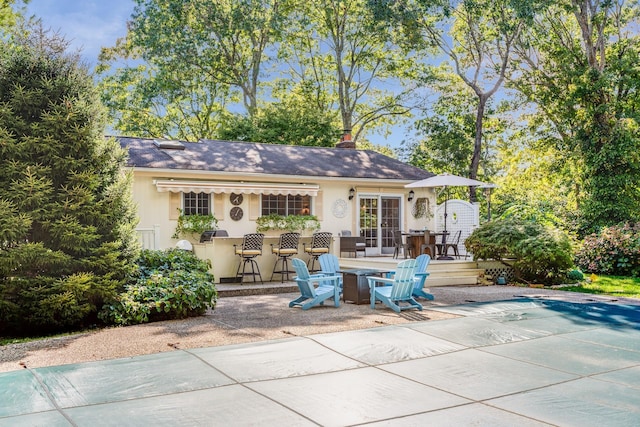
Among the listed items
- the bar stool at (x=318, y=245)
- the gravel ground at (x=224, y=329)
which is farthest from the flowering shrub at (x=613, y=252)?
the bar stool at (x=318, y=245)

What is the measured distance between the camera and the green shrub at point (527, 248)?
13.8 m

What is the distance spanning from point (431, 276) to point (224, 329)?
7.31 metres

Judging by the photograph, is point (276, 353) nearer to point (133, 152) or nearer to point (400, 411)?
point (400, 411)

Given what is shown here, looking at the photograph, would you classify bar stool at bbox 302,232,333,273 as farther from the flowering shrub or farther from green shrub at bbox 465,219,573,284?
the flowering shrub

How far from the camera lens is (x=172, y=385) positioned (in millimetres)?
5328

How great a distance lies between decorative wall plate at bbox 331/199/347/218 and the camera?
680 inches

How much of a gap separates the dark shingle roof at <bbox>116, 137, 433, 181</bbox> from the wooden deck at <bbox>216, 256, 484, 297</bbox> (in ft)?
10.9

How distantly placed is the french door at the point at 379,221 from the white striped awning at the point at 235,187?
2046mm

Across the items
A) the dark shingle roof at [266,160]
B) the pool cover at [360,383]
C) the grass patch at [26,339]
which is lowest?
the grass patch at [26,339]

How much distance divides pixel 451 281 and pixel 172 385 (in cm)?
1007

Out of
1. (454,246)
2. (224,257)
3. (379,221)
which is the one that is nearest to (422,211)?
(379,221)

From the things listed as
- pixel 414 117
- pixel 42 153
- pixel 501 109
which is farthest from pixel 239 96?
pixel 42 153

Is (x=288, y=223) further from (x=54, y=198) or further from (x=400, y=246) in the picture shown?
(x=54, y=198)

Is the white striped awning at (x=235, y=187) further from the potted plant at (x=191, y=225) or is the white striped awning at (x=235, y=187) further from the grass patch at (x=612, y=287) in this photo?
the grass patch at (x=612, y=287)
